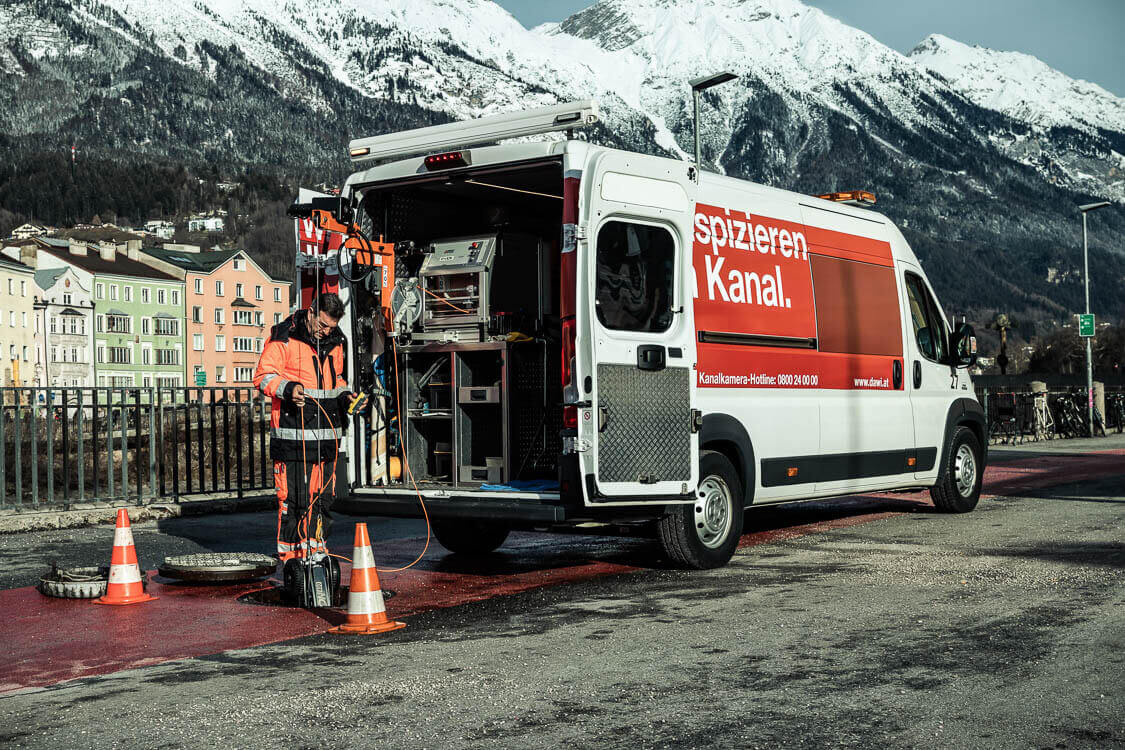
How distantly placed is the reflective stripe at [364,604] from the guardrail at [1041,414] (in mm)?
23958

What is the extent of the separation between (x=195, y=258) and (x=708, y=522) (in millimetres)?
116978

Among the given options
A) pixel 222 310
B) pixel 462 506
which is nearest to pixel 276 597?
pixel 462 506

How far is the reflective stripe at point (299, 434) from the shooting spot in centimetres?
862

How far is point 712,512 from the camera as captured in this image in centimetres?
939

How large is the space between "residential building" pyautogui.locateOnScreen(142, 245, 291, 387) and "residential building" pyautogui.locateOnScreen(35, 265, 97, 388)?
10275 mm

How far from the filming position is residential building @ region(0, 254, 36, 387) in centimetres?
9888

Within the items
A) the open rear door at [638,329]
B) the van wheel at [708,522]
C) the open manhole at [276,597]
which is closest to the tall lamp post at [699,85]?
the van wheel at [708,522]

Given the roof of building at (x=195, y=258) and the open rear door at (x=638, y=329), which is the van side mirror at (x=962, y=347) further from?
the roof of building at (x=195, y=258)

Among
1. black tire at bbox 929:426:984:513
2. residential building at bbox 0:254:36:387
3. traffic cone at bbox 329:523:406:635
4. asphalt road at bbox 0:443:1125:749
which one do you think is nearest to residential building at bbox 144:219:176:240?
residential building at bbox 0:254:36:387

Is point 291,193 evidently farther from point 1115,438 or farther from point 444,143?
point 444,143

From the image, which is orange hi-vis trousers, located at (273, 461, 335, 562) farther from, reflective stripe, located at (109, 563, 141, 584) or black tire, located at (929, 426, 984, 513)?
black tire, located at (929, 426, 984, 513)

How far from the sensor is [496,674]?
609cm

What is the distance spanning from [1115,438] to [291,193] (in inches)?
6368

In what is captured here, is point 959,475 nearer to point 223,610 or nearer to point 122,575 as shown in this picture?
point 223,610
